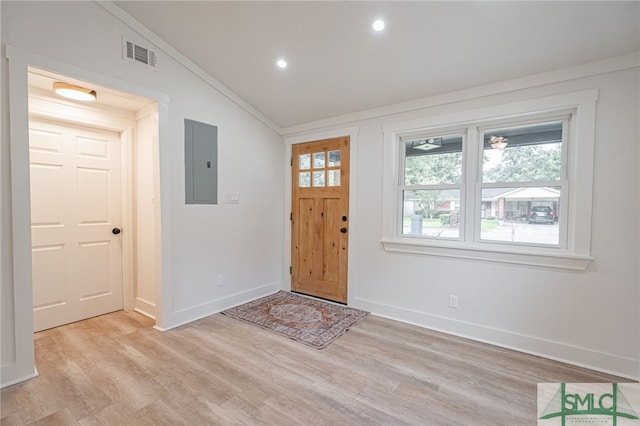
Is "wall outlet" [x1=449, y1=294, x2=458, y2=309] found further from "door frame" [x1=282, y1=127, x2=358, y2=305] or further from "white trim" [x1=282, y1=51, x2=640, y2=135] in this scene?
"white trim" [x1=282, y1=51, x2=640, y2=135]

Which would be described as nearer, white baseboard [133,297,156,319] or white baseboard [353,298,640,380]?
white baseboard [353,298,640,380]

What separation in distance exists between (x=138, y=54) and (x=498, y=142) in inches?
138

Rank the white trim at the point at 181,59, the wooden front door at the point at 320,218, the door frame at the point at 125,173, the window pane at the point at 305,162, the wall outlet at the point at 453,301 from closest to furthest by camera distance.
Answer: the white trim at the point at 181,59 < the wall outlet at the point at 453,301 < the door frame at the point at 125,173 < the wooden front door at the point at 320,218 < the window pane at the point at 305,162

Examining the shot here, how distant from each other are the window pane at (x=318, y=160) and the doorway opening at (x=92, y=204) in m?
1.89

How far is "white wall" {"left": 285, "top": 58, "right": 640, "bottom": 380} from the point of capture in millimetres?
2201

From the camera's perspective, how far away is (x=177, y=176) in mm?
3033

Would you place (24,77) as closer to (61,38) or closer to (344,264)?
(61,38)

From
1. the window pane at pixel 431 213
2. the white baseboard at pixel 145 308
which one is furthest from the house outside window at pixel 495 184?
the white baseboard at pixel 145 308

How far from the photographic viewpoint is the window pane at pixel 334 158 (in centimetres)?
373

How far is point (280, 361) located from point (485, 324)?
1.94 m

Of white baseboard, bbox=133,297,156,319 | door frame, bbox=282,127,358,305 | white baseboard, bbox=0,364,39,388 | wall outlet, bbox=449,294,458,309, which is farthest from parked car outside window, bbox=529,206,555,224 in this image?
white baseboard, bbox=0,364,39,388

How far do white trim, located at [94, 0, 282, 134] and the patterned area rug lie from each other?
239 centimetres

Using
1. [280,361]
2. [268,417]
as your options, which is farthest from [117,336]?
[268,417]

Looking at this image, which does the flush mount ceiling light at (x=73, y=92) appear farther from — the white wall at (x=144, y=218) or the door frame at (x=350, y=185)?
the door frame at (x=350, y=185)
